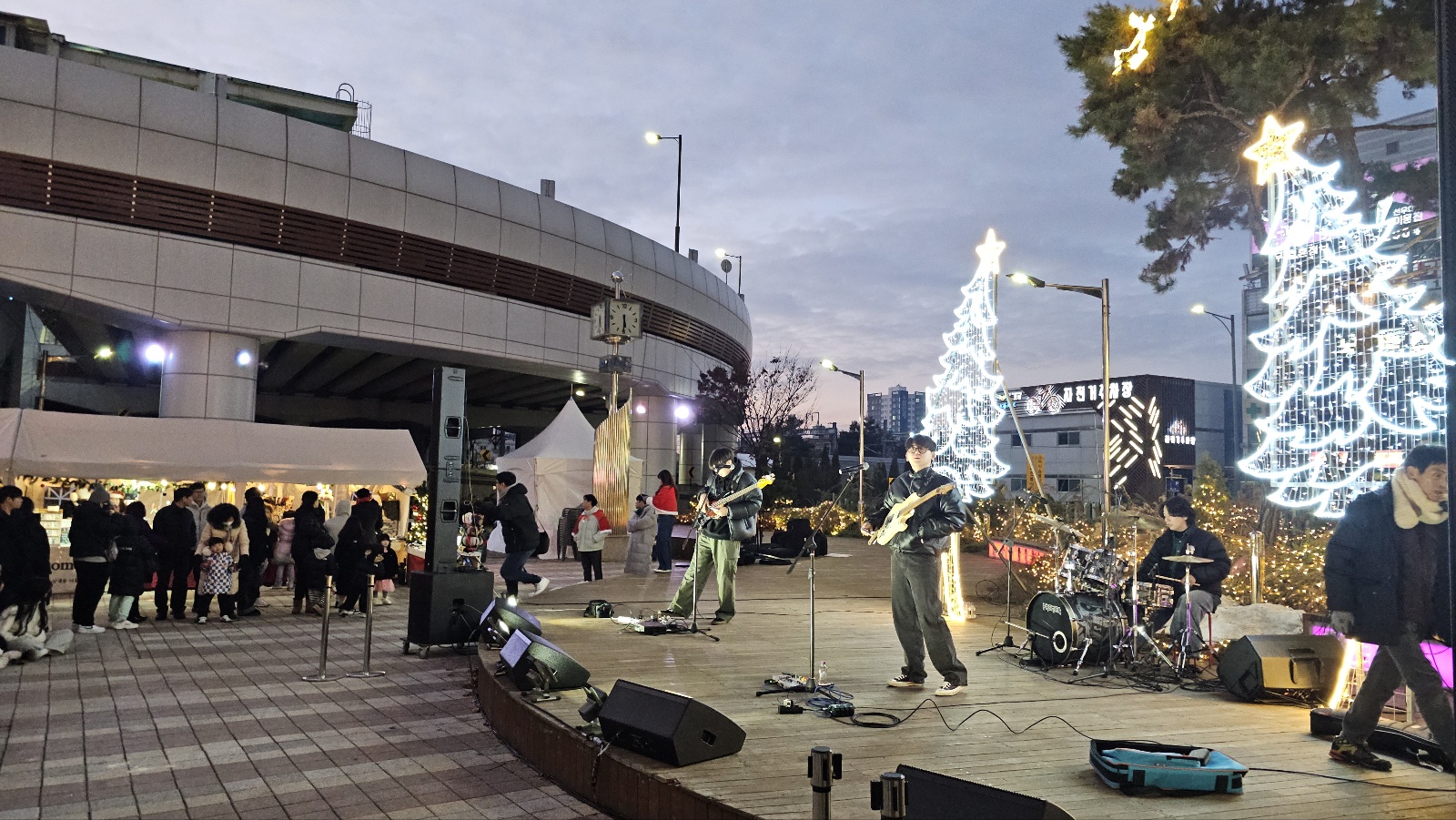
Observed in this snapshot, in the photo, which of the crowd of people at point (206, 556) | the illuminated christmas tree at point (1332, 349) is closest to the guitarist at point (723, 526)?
the crowd of people at point (206, 556)

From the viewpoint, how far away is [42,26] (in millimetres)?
23797

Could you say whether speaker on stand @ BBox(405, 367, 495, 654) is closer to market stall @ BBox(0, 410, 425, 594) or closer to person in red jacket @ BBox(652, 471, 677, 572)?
person in red jacket @ BBox(652, 471, 677, 572)

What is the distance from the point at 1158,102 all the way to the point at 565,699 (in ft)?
51.2

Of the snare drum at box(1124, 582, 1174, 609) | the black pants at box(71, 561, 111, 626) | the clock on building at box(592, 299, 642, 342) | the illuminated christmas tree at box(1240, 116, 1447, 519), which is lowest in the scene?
the black pants at box(71, 561, 111, 626)

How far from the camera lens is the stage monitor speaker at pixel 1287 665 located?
636 cm

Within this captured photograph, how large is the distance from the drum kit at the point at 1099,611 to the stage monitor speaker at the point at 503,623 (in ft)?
14.4

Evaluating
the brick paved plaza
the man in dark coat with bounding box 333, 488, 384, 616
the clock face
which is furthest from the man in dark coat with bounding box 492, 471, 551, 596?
the clock face

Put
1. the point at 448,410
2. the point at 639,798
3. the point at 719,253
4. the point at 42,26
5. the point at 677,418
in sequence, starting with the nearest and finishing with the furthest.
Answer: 1. the point at 639,798
2. the point at 448,410
3. the point at 42,26
4. the point at 677,418
5. the point at 719,253

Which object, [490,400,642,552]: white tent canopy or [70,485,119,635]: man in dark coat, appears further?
[490,400,642,552]: white tent canopy

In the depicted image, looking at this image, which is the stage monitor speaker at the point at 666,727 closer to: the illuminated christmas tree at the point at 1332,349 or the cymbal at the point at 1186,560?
the cymbal at the point at 1186,560

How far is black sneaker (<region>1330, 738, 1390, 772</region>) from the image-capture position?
4797mm

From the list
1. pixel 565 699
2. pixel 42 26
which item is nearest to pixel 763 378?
pixel 42 26

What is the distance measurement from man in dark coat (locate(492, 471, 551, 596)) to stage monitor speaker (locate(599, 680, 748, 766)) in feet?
18.6

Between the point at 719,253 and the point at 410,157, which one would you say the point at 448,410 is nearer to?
the point at 410,157
